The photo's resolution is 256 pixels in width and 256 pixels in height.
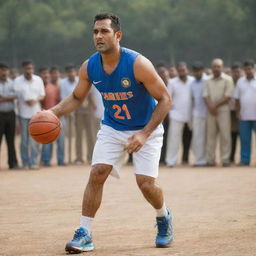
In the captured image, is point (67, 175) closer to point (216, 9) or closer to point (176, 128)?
point (176, 128)

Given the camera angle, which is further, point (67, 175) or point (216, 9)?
point (216, 9)

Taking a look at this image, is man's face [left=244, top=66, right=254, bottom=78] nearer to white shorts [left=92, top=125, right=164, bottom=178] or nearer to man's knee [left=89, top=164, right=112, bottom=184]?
white shorts [left=92, top=125, right=164, bottom=178]

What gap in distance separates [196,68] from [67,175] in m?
4.10

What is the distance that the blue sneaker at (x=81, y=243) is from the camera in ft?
25.5

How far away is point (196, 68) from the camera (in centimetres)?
1827

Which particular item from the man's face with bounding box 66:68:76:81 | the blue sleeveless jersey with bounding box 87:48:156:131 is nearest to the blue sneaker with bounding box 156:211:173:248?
the blue sleeveless jersey with bounding box 87:48:156:131

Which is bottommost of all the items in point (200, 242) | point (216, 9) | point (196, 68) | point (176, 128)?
point (200, 242)

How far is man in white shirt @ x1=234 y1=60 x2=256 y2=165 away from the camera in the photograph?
17.8 m

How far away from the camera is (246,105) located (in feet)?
58.6

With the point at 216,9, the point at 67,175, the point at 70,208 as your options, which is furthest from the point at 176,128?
the point at 216,9

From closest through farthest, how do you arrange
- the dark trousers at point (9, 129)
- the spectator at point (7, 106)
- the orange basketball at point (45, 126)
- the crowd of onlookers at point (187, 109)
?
the orange basketball at point (45, 126) → the spectator at point (7, 106) → the dark trousers at point (9, 129) → the crowd of onlookers at point (187, 109)

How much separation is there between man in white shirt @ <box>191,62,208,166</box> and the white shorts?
10.0 m

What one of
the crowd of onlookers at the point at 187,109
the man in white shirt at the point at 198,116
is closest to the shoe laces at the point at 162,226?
the crowd of onlookers at the point at 187,109

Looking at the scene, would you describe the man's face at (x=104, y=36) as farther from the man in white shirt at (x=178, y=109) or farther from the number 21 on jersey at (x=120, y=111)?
the man in white shirt at (x=178, y=109)
